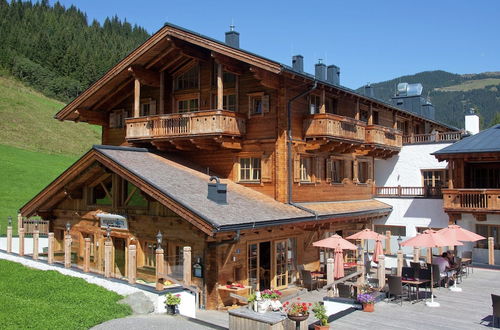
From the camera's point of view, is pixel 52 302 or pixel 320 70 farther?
pixel 320 70

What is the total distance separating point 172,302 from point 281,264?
22.5ft

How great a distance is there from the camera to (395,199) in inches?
1156

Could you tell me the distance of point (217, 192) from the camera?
18.5 meters

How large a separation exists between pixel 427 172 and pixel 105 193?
61.9ft

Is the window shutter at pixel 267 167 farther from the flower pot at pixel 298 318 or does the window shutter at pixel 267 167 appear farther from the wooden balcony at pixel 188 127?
the flower pot at pixel 298 318

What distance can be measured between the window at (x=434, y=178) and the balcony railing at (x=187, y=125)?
13.7 m

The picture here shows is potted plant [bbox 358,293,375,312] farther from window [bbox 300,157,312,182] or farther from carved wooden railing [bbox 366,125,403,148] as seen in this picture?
carved wooden railing [bbox 366,125,403,148]

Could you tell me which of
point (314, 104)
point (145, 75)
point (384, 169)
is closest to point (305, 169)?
point (314, 104)

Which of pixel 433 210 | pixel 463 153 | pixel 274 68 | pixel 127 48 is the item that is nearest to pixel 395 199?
pixel 433 210

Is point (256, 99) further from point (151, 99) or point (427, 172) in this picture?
point (427, 172)

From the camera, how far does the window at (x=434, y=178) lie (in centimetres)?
2933

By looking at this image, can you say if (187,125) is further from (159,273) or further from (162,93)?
(159,273)

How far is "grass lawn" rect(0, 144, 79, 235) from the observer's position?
1545 inches

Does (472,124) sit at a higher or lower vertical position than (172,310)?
higher
